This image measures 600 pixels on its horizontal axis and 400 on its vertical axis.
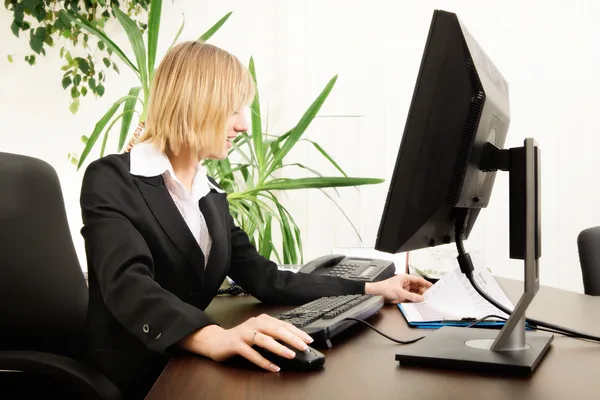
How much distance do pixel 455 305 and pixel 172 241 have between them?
568mm

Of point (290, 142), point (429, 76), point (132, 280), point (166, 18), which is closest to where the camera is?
point (429, 76)

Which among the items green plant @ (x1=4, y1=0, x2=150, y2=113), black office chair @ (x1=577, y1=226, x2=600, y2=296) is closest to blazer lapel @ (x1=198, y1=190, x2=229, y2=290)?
black office chair @ (x1=577, y1=226, x2=600, y2=296)

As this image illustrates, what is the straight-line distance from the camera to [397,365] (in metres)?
0.84

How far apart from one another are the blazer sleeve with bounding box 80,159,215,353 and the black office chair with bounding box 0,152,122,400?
163 millimetres

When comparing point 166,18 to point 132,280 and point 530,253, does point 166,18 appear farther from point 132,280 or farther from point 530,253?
point 530,253

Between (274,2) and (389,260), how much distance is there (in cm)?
185

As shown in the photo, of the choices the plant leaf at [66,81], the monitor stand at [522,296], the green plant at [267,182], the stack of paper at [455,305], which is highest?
the monitor stand at [522,296]

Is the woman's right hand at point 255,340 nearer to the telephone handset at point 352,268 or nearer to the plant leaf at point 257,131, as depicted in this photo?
Answer: the telephone handset at point 352,268

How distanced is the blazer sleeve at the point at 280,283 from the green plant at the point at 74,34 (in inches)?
72.0

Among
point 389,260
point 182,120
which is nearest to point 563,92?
point 389,260

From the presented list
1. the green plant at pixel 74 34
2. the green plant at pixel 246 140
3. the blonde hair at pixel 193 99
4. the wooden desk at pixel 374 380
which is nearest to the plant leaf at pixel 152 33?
the green plant at pixel 246 140

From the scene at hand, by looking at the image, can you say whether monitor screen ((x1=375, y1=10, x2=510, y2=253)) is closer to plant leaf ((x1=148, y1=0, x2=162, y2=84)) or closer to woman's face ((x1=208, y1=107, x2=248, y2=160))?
woman's face ((x1=208, y1=107, x2=248, y2=160))

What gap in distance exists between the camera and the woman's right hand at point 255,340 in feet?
2.66

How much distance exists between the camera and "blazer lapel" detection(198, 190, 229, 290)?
1.34 metres
